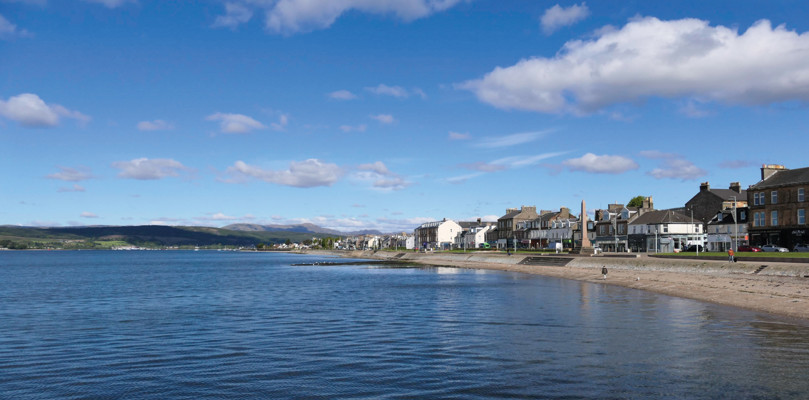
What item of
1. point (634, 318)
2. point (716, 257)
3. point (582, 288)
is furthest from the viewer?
point (716, 257)

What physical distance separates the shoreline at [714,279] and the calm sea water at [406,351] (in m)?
3.17

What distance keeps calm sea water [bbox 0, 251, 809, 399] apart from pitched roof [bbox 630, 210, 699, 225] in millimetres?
74476

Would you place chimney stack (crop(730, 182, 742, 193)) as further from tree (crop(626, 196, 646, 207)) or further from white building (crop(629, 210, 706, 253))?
tree (crop(626, 196, 646, 207))

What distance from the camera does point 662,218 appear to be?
370 ft

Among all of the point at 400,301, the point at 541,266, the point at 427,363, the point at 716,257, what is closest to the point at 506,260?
the point at 541,266

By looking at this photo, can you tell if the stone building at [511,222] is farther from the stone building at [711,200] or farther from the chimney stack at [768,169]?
the chimney stack at [768,169]

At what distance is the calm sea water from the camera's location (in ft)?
60.8

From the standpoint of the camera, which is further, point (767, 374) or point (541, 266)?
point (541, 266)

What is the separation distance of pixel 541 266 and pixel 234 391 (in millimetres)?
82064

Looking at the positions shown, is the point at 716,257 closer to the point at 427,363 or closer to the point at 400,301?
the point at 400,301

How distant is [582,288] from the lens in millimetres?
58000

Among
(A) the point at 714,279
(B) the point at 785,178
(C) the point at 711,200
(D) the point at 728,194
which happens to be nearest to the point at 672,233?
(C) the point at 711,200

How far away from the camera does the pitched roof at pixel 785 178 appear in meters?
78.8

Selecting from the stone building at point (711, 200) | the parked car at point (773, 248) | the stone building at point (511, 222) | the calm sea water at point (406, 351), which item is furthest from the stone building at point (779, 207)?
the stone building at point (511, 222)
